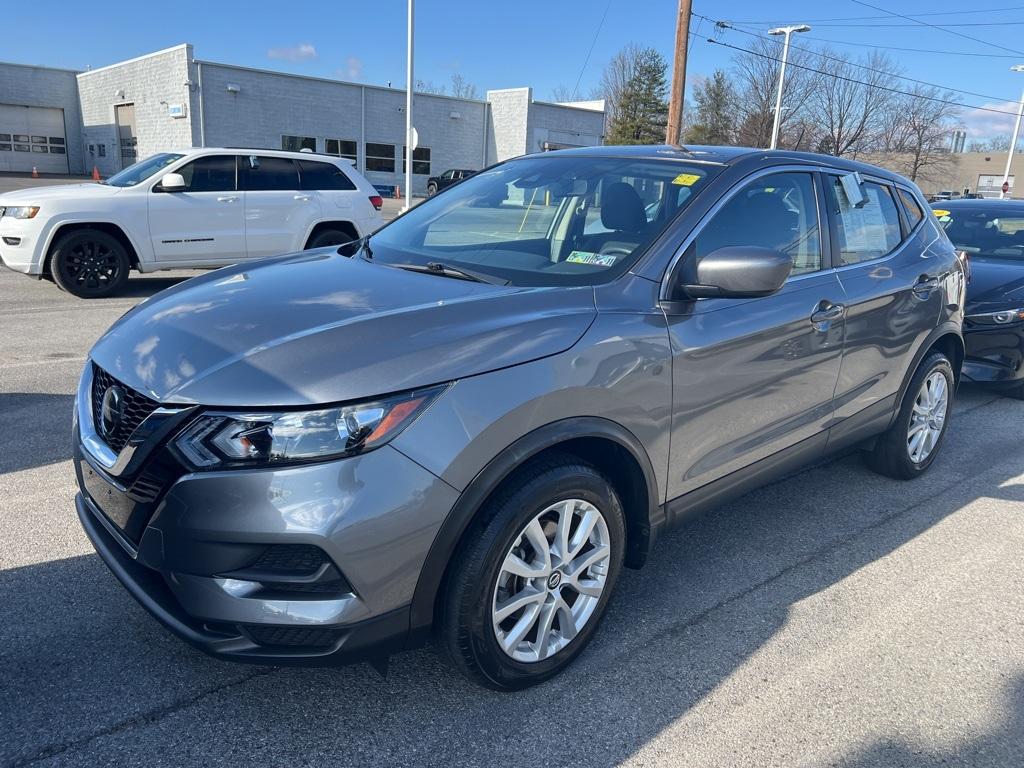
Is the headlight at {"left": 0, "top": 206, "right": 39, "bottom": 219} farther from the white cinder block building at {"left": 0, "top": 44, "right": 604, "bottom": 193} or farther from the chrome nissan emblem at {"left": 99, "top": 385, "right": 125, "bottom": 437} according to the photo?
the white cinder block building at {"left": 0, "top": 44, "right": 604, "bottom": 193}

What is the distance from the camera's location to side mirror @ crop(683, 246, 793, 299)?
2.80 m

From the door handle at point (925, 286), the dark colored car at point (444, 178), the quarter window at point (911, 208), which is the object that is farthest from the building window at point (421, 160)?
the door handle at point (925, 286)

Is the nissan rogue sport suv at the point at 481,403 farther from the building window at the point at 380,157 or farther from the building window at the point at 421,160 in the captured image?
the building window at the point at 421,160

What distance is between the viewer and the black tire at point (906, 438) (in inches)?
178

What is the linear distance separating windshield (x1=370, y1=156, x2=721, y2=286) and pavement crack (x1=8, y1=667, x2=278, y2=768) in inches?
65.7

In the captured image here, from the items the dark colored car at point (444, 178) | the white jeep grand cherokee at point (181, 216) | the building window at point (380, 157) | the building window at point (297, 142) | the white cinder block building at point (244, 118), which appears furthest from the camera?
the building window at point (380, 157)

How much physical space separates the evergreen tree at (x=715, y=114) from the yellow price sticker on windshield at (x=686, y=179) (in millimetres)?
55988

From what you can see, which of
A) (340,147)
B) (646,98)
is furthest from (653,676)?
(646,98)

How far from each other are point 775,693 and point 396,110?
4497 centimetres

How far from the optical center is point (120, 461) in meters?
2.30

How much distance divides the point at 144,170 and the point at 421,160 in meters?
37.1

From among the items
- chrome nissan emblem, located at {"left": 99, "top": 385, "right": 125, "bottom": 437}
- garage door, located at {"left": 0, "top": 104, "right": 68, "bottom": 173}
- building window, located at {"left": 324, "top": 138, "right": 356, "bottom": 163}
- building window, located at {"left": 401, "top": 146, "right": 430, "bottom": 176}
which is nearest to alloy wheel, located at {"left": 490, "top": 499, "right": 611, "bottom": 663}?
chrome nissan emblem, located at {"left": 99, "top": 385, "right": 125, "bottom": 437}

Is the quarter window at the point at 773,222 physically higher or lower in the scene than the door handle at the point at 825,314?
higher

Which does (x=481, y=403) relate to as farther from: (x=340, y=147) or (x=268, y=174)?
(x=340, y=147)
